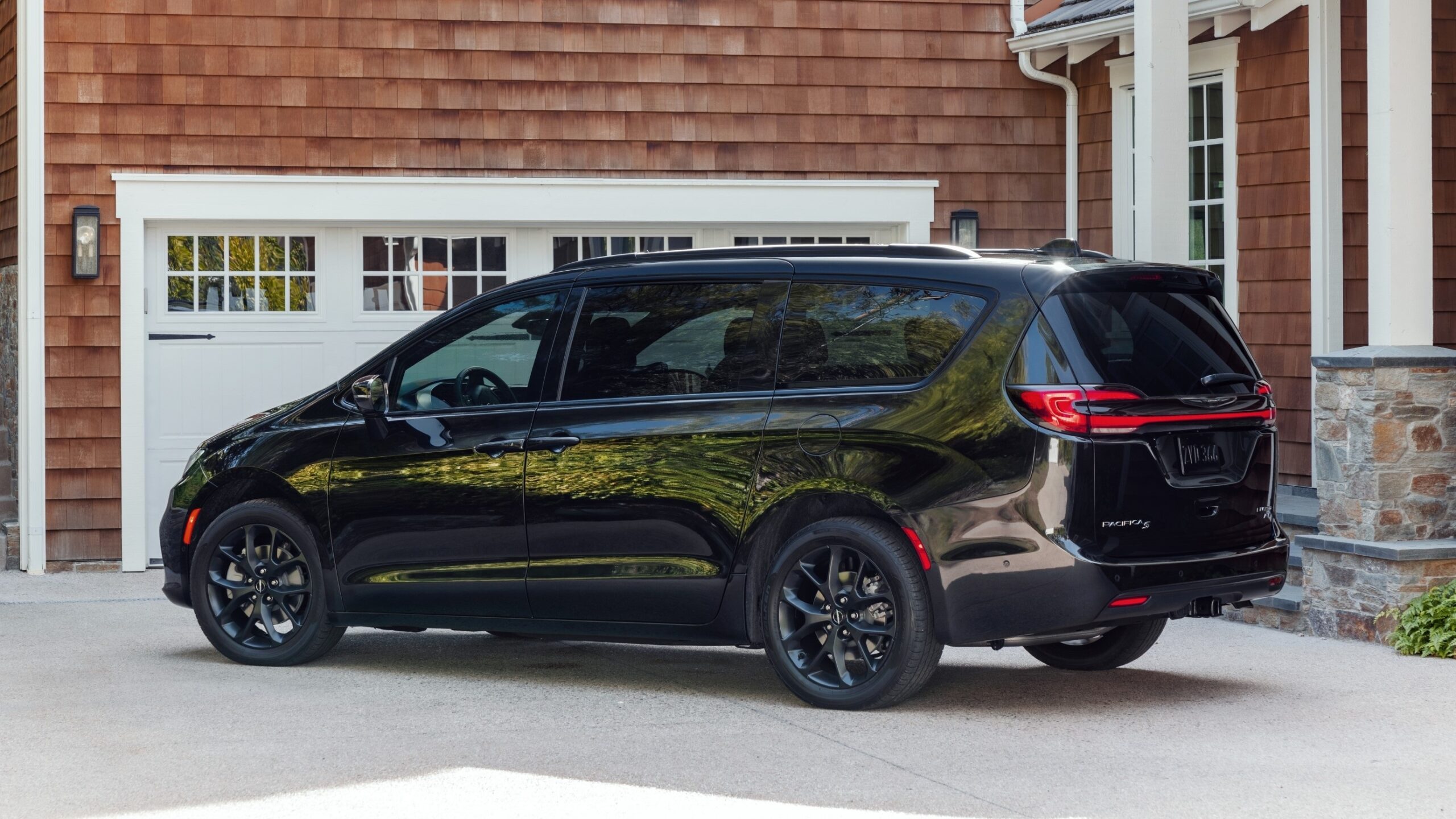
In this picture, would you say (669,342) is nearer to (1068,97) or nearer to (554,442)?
(554,442)

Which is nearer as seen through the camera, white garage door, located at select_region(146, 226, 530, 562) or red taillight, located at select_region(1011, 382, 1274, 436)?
red taillight, located at select_region(1011, 382, 1274, 436)

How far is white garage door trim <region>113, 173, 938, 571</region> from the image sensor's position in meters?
11.0

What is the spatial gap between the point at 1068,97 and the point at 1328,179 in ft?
7.15

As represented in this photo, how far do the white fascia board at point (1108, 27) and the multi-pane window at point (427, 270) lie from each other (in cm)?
369

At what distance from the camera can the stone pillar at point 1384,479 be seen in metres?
7.79

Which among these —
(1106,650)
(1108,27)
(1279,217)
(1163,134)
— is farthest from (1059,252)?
(1108,27)

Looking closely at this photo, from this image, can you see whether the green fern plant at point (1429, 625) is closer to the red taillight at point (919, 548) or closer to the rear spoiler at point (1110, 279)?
the rear spoiler at point (1110, 279)

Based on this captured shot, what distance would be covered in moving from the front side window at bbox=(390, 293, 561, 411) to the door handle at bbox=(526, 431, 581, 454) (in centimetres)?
19

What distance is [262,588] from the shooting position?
7359 millimetres

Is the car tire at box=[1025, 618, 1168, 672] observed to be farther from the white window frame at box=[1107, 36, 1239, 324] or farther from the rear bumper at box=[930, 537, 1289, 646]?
the white window frame at box=[1107, 36, 1239, 324]

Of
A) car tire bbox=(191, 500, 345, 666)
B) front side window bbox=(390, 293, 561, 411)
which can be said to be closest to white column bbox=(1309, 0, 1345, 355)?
front side window bbox=(390, 293, 561, 411)

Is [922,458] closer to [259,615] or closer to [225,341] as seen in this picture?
[259,615]

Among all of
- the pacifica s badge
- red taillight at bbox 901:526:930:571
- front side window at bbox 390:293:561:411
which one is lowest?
red taillight at bbox 901:526:930:571

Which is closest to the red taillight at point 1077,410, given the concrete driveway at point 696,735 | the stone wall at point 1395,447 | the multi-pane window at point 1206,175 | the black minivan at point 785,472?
the black minivan at point 785,472
